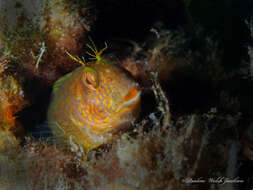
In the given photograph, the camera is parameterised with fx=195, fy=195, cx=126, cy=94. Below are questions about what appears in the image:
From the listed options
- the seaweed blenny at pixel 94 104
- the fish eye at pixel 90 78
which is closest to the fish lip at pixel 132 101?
the seaweed blenny at pixel 94 104

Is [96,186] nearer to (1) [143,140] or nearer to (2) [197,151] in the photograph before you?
(1) [143,140]

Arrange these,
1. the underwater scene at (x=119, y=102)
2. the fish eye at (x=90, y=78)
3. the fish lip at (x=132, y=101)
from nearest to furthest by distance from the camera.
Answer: the underwater scene at (x=119, y=102), the fish lip at (x=132, y=101), the fish eye at (x=90, y=78)

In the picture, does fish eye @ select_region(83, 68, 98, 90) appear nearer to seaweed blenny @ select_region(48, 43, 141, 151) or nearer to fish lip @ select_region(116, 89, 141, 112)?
seaweed blenny @ select_region(48, 43, 141, 151)

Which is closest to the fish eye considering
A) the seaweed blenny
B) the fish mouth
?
the seaweed blenny

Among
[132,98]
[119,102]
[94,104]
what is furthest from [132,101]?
[94,104]

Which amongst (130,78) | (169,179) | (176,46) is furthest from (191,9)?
(169,179)

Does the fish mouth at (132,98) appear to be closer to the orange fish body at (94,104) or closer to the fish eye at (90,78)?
the orange fish body at (94,104)

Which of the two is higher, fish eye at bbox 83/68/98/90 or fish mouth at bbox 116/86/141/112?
fish eye at bbox 83/68/98/90

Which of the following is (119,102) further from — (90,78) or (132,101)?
(90,78)
